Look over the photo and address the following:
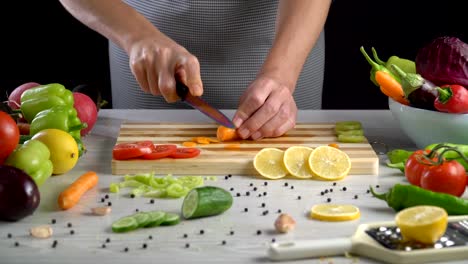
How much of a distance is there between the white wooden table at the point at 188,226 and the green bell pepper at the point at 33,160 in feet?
0.15

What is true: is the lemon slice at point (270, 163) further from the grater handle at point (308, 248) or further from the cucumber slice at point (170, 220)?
the grater handle at point (308, 248)

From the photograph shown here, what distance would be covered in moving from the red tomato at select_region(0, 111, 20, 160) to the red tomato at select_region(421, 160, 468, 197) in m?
0.92

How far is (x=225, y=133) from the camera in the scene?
→ 242 cm

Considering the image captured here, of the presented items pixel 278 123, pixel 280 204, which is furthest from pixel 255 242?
pixel 278 123

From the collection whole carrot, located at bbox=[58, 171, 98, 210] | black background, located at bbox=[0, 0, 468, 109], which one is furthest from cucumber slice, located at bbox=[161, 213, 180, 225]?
black background, located at bbox=[0, 0, 468, 109]

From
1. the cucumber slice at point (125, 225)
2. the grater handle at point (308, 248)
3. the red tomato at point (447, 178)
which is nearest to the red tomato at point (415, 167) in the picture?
the red tomato at point (447, 178)

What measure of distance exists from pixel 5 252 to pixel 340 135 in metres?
1.07

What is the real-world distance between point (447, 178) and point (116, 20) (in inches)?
45.0

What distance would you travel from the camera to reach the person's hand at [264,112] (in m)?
2.45

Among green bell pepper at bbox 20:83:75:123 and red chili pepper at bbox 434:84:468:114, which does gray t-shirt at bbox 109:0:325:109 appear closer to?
green bell pepper at bbox 20:83:75:123

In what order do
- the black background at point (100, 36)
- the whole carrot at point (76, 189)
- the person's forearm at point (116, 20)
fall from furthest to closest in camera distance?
the black background at point (100, 36) < the person's forearm at point (116, 20) < the whole carrot at point (76, 189)

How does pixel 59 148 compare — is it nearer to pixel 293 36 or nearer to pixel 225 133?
pixel 225 133

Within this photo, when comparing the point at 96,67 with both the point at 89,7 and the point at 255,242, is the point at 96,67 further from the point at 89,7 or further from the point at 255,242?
the point at 255,242

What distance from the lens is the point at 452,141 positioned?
2322 millimetres
